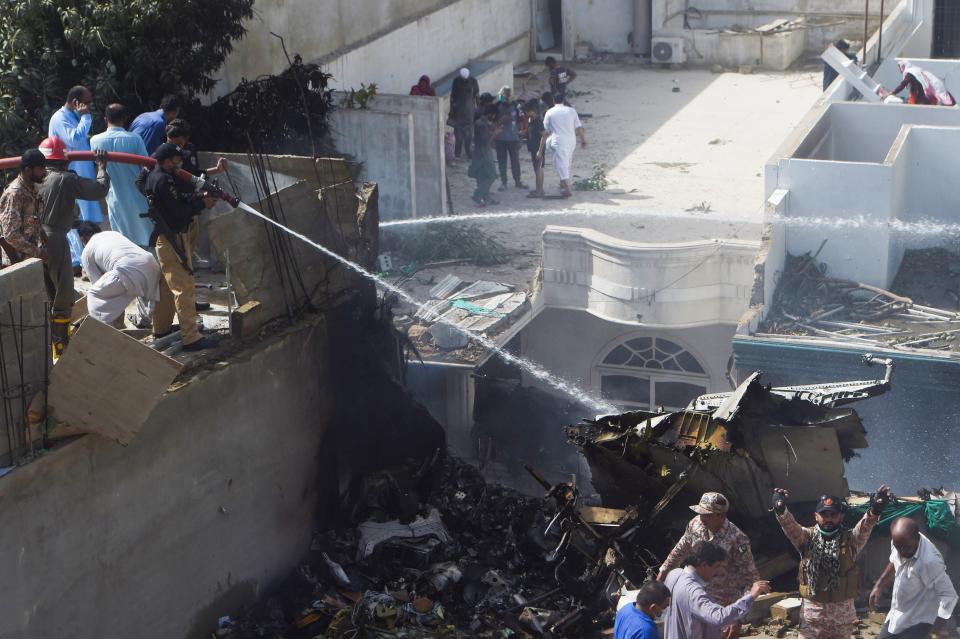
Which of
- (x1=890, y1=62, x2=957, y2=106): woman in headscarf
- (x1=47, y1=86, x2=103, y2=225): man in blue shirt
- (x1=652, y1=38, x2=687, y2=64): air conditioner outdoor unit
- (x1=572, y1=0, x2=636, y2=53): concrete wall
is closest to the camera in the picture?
(x1=47, y1=86, x2=103, y2=225): man in blue shirt

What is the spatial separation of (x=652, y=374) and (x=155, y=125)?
358 inches

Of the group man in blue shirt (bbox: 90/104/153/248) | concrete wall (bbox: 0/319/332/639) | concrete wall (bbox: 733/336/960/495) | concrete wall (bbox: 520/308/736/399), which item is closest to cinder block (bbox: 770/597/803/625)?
concrete wall (bbox: 0/319/332/639)

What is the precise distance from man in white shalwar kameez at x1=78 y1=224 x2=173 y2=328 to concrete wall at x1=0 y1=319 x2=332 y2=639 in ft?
2.86

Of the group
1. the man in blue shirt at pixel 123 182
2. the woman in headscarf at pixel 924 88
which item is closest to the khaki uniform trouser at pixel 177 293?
the man in blue shirt at pixel 123 182

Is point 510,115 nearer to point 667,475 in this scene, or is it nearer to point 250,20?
point 250,20

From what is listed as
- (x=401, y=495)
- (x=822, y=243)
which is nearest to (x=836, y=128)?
(x=822, y=243)

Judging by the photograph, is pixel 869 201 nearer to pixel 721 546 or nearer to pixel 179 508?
pixel 721 546

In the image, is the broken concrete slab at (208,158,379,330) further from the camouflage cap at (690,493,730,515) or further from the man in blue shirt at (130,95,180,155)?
the camouflage cap at (690,493,730,515)

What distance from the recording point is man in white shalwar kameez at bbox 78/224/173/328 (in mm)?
10781

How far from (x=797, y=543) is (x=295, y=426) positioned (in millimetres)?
5134

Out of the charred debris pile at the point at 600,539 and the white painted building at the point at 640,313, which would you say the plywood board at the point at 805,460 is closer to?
the charred debris pile at the point at 600,539

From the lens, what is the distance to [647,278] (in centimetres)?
1788

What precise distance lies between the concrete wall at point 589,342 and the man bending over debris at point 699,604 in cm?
1005

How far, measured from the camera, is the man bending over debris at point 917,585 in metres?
8.99
